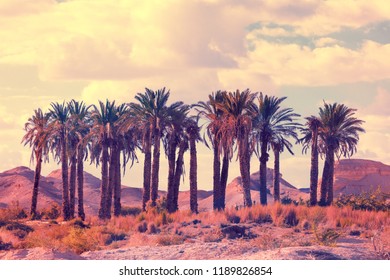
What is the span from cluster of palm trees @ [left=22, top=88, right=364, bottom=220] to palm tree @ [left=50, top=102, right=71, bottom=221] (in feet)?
0.28

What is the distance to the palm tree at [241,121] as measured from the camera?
175ft

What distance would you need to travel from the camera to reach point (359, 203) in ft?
187

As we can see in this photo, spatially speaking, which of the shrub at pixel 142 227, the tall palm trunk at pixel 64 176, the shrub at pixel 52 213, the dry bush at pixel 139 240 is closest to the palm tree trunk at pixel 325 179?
the shrub at pixel 142 227

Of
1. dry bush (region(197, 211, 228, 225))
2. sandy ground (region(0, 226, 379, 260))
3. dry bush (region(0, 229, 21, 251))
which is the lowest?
dry bush (region(0, 229, 21, 251))

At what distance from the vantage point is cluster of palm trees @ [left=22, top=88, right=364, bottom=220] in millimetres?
54562

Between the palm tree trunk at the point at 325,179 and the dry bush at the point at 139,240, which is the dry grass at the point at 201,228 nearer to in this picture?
the dry bush at the point at 139,240

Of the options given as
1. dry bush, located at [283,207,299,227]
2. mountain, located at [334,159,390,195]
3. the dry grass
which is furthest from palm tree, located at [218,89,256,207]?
mountain, located at [334,159,390,195]

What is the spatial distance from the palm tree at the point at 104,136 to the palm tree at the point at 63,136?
9.40 feet

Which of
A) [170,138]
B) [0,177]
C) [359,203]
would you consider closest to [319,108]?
[359,203]

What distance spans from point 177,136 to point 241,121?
5452mm

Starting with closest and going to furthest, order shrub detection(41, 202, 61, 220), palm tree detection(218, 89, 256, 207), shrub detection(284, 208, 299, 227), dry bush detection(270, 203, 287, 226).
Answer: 1. dry bush detection(270, 203, 287, 226)
2. shrub detection(284, 208, 299, 227)
3. palm tree detection(218, 89, 256, 207)
4. shrub detection(41, 202, 61, 220)

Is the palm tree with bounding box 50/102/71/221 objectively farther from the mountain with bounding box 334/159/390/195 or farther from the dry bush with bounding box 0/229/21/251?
the mountain with bounding box 334/159/390/195

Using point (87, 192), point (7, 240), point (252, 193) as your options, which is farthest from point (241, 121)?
point (87, 192)
